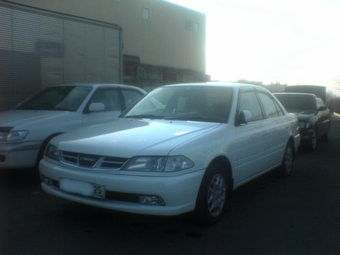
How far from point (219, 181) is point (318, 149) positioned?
23.3 ft

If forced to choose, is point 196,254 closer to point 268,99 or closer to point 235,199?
point 235,199

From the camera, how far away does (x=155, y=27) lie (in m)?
28.4

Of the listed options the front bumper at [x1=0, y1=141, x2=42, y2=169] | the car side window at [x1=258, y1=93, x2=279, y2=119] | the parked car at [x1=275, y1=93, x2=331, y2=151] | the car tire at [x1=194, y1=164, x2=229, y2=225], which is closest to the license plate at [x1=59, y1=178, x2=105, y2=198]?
the car tire at [x1=194, y1=164, x2=229, y2=225]

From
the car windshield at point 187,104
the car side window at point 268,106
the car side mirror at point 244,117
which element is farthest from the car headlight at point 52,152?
the car side window at point 268,106

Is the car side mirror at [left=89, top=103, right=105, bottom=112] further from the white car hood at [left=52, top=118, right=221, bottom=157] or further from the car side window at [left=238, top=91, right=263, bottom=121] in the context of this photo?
the car side window at [left=238, top=91, right=263, bottom=121]

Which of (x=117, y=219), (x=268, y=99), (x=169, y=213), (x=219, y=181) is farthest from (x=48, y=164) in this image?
(x=268, y=99)

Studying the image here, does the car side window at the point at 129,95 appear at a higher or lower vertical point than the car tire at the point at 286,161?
higher

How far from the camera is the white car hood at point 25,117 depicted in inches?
236

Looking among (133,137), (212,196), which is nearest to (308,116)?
(212,196)

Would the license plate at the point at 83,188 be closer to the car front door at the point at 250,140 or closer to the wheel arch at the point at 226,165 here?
the wheel arch at the point at 226,165

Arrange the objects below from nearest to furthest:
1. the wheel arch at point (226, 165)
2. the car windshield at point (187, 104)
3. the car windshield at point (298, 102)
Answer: the wheel arch at point (226, 165) → the car windshield at point (187, 104) → the car windshield at point (298, 102)

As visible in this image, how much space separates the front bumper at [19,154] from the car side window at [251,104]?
3.04 meters

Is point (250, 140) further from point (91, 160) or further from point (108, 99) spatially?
point (108, 99)

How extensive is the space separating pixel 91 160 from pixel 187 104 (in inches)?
72.2
